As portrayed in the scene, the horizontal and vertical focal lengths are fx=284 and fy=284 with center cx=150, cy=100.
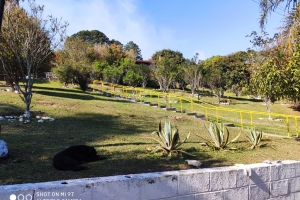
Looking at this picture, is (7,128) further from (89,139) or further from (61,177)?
(61,177)

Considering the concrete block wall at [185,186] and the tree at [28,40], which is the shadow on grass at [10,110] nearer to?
the tree at [28,40]

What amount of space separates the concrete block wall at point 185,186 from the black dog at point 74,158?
4.09 feet

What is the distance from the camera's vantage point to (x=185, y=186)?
13.1 ft

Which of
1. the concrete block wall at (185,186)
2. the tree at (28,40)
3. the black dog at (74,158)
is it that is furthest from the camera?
the tree at (28,40)

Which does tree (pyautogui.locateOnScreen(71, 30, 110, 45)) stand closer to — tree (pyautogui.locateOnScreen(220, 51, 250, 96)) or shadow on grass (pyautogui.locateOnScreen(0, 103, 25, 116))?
tree (pyautogui.locateOnScreen(220, 51, 250, 96))

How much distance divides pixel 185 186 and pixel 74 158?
215cm

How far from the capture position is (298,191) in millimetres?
5219

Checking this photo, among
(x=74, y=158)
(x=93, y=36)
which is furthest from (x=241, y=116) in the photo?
(x=93, y=36)

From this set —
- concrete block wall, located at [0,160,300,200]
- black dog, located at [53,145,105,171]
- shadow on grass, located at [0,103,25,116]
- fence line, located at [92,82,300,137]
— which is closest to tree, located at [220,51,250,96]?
fence line, located at [92,82,300,137]

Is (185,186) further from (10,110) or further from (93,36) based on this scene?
(93,36)

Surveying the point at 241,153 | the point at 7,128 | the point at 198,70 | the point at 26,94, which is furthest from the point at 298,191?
the point at 198,70

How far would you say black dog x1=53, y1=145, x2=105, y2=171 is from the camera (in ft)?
15.2

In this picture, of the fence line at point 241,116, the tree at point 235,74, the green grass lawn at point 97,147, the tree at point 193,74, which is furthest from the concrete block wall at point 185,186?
the tree at point 235,74

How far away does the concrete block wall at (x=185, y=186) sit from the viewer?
321 cm
